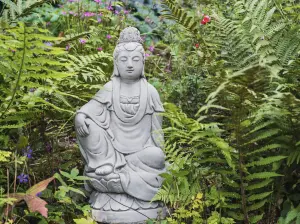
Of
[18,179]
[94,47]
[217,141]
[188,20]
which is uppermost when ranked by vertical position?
[188,20]

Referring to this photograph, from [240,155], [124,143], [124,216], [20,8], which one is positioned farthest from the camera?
[20,8]

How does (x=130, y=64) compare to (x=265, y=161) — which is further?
(x=130, y=64)

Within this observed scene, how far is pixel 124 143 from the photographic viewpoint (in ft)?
11.7

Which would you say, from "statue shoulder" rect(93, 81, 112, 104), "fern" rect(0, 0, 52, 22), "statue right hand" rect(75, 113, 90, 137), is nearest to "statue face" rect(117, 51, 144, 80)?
"statue shoulder" rect(93, 81, 112, 104)

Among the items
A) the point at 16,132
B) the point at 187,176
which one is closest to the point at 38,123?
the point at 16,132

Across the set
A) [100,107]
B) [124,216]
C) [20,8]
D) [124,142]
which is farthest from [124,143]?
[20,8]

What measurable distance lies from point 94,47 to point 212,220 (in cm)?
261

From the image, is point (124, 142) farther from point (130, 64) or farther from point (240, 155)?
point (240, 155)

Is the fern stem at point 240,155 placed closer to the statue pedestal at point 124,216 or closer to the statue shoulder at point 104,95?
the statue pedestal at point 124,216

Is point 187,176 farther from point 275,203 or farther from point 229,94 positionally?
point 229,94

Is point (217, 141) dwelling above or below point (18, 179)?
above

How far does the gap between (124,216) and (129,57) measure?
40.6 inches

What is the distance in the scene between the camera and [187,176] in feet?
11.0

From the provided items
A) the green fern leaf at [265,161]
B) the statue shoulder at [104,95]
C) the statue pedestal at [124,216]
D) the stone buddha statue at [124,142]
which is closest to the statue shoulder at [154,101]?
the stone buddha statue at [124,142]
